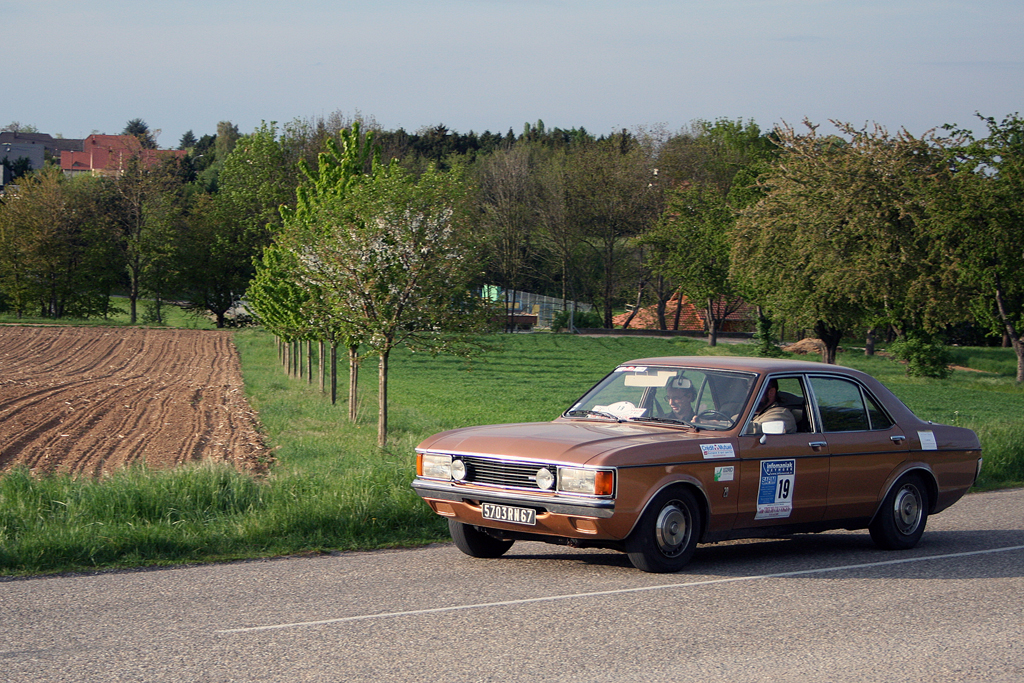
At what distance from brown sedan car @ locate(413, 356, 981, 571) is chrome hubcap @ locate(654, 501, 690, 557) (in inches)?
0.5

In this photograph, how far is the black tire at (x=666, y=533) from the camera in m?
7.91

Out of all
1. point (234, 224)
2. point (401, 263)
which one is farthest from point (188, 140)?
point (401, 263)

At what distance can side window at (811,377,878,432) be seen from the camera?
945 cm

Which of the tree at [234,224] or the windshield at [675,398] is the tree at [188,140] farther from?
the windshield at [675,398]

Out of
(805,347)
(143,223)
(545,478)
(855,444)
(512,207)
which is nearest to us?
(545,478)

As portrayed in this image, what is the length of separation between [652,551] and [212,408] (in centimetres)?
1985

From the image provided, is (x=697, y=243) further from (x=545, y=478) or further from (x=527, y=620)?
(x=527, y=620)

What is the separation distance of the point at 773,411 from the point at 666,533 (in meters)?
1.62

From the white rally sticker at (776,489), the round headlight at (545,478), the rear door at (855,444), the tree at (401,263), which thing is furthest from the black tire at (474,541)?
the tree at (401,263)

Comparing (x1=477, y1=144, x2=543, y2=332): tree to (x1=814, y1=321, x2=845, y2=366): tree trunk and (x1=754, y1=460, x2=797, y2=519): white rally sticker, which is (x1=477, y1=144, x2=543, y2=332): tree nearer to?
(x1=814, y1=321, x2=845, y2=366): tree trunk

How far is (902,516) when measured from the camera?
9.80 m

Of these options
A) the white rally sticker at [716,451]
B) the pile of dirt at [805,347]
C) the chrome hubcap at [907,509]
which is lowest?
the pile of dirt at [805,347]

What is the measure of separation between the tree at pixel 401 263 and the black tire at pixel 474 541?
907cm

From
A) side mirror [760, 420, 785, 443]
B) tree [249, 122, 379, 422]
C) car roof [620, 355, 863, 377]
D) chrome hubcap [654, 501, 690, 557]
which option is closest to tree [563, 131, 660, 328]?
tree [249, 122, 379, 422]
